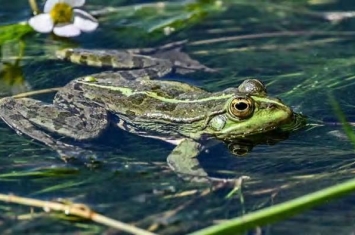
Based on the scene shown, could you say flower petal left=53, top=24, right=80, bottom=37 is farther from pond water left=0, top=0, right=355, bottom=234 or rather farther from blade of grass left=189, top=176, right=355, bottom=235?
blade of grass left=189, top=176, right=355, bottom=235

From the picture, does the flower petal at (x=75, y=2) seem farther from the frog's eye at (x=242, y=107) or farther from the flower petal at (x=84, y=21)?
the frog's eye at (x=242, y=107)

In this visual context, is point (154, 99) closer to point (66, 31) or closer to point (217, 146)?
point (217, 146)

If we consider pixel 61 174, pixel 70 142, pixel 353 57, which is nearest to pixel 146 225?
pixel 61 174

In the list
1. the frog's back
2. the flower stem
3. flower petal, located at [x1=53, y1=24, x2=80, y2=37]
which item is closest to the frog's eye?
the frog's back

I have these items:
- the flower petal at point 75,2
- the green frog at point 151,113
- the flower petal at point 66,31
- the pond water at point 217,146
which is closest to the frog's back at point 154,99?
the green frog at point 151,113

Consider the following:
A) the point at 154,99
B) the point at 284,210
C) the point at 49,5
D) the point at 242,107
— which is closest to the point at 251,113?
the point at 242,107

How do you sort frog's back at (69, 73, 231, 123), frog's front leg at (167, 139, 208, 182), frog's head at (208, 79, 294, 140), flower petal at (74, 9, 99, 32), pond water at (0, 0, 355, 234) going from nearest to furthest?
pond water at (0, 0, 355, 234) → frog's front leg at (167, 139, 208, 182) → frog's head at (208, 79, 294, 140) → frog's back at (69, 73, 231, 123) → flower petal at (74, 9, 99, 32)
